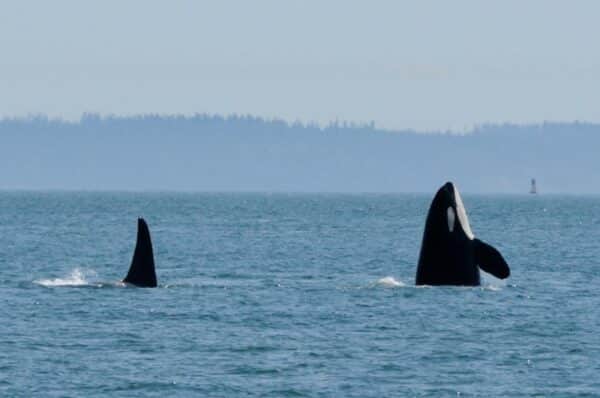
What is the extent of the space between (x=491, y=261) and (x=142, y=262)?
10.1 m

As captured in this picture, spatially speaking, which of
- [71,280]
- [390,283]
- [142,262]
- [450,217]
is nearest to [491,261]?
[450,217]

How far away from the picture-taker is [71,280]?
56.6 meters

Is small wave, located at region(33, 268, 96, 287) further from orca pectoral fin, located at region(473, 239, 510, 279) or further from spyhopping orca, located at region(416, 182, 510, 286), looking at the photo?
orca pectoral fin, located at region(473, 239, 510, 279)

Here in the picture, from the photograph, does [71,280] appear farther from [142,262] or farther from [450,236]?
[450,236]

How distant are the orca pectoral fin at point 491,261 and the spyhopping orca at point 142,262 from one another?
8.41m

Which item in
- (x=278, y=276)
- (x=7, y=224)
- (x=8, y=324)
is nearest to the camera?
(x=8, y=324)

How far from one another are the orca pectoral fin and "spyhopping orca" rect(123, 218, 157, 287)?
27.6 ft

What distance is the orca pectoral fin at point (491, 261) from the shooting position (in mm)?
42188

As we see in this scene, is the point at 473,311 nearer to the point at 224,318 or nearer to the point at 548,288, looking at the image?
the point at 224,318

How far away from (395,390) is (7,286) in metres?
23.6

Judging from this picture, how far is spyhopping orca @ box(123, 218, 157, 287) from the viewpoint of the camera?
148 ft

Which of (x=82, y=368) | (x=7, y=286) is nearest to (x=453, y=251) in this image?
(x=82, y=368)

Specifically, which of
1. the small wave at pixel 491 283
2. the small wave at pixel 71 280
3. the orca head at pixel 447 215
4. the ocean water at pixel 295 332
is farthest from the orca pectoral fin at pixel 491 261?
the small wave at pixel 71 280

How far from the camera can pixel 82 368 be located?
116 feet
